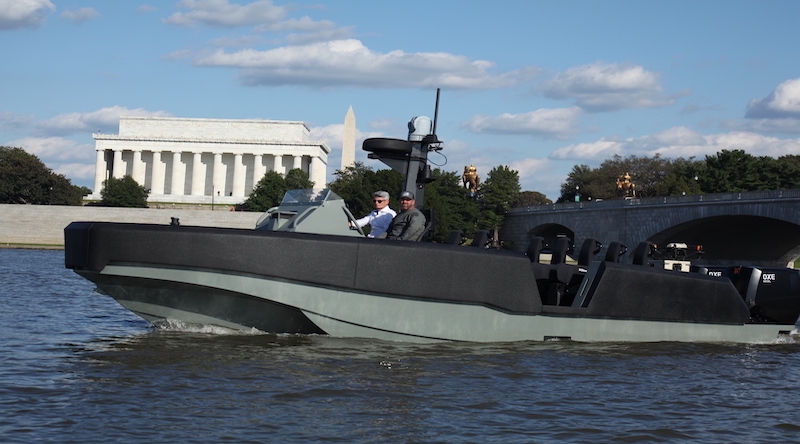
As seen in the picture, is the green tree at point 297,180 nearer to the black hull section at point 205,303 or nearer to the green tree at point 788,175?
the green tree at point 788,175

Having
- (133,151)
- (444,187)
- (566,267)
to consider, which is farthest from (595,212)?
(133,151)

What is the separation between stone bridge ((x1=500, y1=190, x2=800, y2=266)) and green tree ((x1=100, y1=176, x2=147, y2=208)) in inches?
1975

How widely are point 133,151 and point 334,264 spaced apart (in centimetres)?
13691

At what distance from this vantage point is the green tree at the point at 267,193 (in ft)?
374

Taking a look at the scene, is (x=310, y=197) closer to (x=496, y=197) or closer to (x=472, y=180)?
(x=472, y=180)

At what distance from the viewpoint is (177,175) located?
14275cm

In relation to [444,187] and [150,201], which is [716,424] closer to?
[444,187]

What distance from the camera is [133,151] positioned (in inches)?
5600

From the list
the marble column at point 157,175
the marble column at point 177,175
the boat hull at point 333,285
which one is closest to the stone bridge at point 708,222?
the boat hull at point 333,285

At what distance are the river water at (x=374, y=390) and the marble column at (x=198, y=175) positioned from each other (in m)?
131

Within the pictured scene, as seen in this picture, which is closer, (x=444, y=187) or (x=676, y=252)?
(x=676, y=252)

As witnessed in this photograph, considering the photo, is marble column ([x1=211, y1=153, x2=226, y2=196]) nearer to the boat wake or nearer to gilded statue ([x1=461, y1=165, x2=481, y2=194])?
gilded statue ([x1=461, y1=165, x2=481, y2=194])

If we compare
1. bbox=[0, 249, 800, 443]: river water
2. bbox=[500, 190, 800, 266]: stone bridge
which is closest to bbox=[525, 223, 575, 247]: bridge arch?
bbox=[500, 190, 800, 266]: stone bridge

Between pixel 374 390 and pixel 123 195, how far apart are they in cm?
10983
